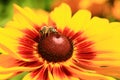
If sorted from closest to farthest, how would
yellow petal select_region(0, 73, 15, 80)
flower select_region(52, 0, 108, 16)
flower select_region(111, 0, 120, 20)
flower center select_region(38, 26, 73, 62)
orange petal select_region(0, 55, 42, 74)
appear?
1. yellow petal select_region(0, 73, 15, 80)
2. orange petal select_region(0, 55, 42, 74)
3. flower center select_region(38, 26, 73, 62)
4. flower select_region(111, 0, 120, 20)
5. flower select_region(52, 0, 108, 16)

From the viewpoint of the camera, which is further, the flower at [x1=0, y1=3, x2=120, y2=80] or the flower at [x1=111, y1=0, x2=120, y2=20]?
the flower at [x1=111, y1=0, x2=120, y2=20]

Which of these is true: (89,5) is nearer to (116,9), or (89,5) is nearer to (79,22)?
(116,9)

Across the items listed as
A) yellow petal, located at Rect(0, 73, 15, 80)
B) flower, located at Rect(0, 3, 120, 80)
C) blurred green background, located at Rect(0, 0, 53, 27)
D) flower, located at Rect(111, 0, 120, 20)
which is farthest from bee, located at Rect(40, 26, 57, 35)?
blurred green background, located at Rect(0, 0, 53, 27)

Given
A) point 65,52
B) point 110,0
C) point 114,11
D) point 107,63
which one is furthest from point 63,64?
point 110,0

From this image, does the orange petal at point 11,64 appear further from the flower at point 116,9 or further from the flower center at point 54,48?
the flower at point 116,9

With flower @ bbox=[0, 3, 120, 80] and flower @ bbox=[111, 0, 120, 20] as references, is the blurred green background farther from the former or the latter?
flower @ bbox=[0, 3, 120, 80]

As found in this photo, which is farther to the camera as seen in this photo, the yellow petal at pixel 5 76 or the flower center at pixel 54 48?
the flower center at pixel 54 48

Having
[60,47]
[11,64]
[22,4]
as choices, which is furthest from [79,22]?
[22,4]

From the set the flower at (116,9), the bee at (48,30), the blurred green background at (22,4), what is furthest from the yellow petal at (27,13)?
the blurred green background at (22,4)
